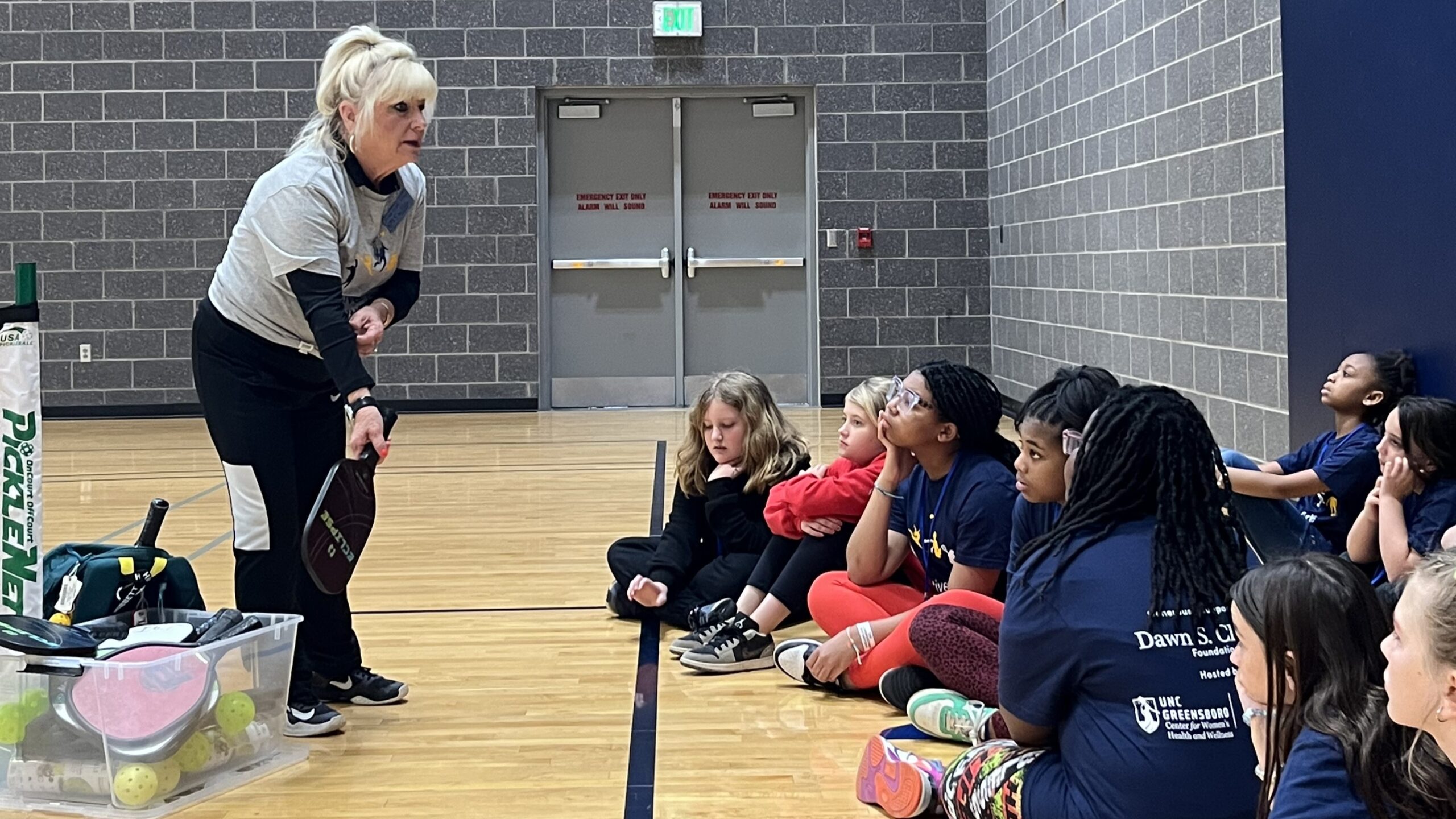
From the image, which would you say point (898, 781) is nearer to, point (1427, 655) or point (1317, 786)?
point (1317, 786)

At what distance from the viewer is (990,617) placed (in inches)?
114

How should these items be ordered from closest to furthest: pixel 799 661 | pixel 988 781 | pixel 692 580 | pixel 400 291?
pixel 988 781 < pixel 400 291 < pixel 799 661 < pixel 692 580

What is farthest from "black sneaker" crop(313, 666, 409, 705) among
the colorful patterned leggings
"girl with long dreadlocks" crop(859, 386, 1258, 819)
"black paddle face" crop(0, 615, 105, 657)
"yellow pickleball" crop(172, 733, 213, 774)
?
"girl with long dreadlocks" crop(859, 386, 1258, 819)

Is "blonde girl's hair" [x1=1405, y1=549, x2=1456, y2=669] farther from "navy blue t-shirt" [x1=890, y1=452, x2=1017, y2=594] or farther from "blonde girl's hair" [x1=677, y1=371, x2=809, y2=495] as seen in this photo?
"blonde girl's hair" [x1=677, y1=371, x2=809, y2=495]

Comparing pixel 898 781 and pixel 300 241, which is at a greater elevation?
pixel 300 241

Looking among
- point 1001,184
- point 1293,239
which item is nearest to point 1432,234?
point 1293,239

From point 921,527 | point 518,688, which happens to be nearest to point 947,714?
point 921,527

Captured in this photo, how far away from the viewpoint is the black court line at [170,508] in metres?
5.46

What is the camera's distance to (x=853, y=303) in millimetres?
10211

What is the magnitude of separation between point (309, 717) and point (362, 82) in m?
1.24

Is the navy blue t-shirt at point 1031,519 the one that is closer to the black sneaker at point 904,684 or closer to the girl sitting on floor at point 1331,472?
the black sneaker at point 904,684

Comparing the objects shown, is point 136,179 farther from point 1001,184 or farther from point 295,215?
point 295,215

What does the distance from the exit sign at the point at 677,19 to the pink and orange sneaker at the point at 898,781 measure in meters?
7.96

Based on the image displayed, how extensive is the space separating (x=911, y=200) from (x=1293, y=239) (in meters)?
5.76
